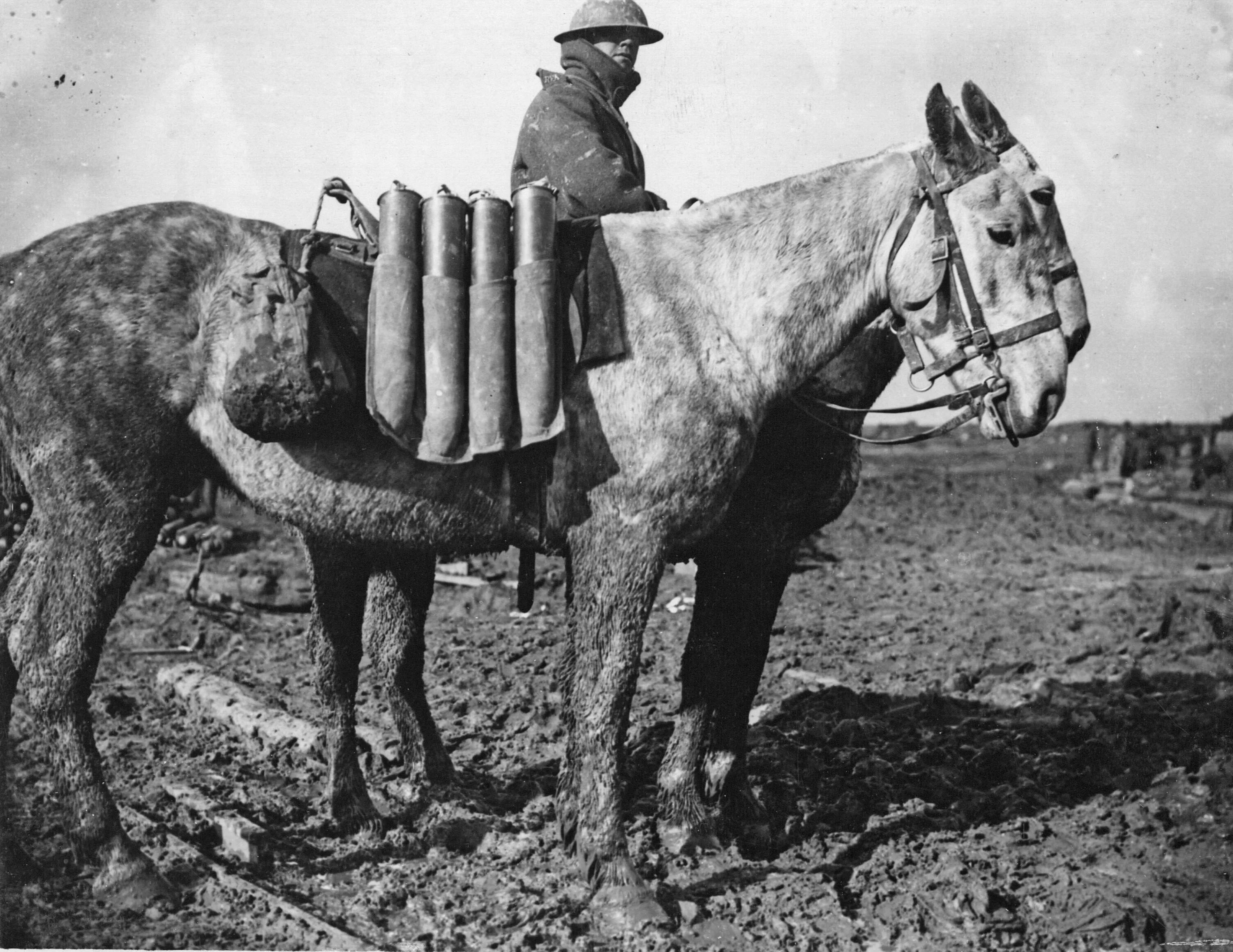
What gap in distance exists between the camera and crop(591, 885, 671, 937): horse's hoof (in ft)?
12.9

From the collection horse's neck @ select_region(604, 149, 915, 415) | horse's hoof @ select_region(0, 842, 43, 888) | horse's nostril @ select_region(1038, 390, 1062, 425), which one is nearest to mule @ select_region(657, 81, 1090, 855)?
horse's neck @ select_region(604, 149, 915, 415)

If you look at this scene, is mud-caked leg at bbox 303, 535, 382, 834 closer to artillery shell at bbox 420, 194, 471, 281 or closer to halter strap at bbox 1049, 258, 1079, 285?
artillery shell at bbox 420, 194, 471, 281

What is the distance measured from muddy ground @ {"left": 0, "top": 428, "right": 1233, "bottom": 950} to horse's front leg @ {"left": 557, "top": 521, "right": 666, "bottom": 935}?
179 millimetres

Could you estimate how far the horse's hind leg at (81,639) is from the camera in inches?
159

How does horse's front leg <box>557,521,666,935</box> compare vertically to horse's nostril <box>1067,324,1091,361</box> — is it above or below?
below

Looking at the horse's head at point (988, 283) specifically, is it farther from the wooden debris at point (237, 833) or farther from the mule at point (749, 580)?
the wooden debris at point (237, 833)

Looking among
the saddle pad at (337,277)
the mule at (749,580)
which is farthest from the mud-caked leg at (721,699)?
the saddle pad at (337,277)

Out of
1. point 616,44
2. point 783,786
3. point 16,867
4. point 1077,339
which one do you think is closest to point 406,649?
point 16,867

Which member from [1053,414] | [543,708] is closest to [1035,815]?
[1053,414]

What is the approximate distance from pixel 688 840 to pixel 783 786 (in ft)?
2.79

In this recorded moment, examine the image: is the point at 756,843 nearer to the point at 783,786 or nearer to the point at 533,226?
the point at 783,786

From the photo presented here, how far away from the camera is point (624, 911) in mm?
3955

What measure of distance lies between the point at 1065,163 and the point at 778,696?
356cm

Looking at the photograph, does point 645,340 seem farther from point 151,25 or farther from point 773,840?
point 151,25
